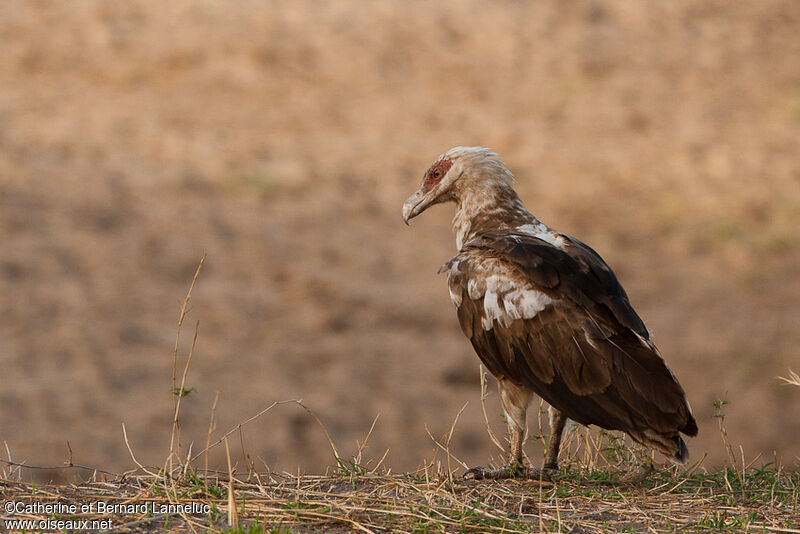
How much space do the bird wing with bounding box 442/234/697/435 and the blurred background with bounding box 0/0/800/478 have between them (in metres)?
4.86

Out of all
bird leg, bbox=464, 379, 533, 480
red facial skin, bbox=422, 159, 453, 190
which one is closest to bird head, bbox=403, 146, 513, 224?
red facial skin, bbox=422, 159, 453, 190

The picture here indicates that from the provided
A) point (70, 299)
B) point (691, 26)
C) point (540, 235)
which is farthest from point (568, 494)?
point (691, 26)

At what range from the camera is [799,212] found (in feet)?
46.6

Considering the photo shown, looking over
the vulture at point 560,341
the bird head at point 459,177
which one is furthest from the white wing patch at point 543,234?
the bird head at point 459,177

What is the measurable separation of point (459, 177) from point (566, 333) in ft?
4.81

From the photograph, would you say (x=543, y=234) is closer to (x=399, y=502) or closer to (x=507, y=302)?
(x=507, y=302)

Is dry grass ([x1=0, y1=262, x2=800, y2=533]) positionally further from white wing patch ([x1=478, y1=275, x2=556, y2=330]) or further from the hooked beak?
the hooked beak

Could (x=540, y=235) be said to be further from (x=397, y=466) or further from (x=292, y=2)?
(x=292, y=2)

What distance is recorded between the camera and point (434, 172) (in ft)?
20.0

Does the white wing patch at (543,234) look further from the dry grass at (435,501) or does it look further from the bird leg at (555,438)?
the dry grass at (435,501)

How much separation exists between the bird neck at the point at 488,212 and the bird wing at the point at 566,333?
432 millimetres

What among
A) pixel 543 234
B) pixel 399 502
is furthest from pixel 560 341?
pixel 399 502

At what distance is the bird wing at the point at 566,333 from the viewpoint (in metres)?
4.68

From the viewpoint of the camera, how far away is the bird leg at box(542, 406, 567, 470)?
205 inches
